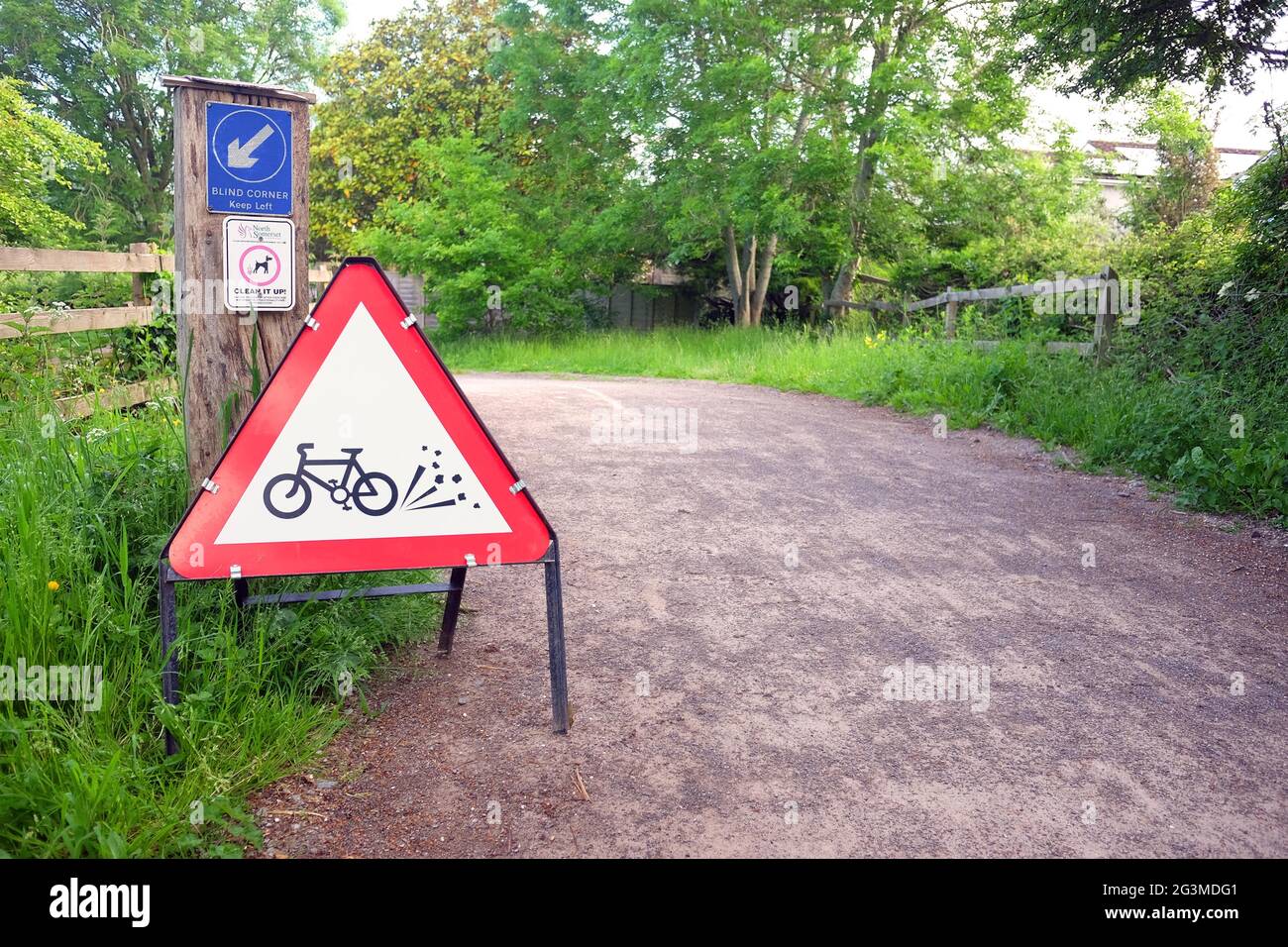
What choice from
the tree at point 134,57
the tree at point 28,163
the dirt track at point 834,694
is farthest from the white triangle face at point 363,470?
the tree at point 134,57

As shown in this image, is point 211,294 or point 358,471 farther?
point 211,294

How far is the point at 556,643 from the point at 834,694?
1.24m

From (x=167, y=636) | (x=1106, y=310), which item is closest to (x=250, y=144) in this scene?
(x=167, y=636)

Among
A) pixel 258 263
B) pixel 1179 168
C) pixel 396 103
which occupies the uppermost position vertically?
pixel 396 103

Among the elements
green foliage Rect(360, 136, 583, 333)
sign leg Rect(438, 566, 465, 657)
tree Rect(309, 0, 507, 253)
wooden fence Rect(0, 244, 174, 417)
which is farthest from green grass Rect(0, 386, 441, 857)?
tree Rect(309, 0, 507, 253)

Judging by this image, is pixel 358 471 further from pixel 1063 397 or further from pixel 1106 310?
pixel 1106 310

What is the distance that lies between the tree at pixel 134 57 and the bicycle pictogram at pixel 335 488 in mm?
35234

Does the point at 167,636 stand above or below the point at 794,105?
below

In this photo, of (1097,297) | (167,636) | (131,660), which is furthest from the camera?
(1097,297)

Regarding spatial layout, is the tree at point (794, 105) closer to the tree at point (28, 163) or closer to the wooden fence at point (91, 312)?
the tree at point (28, 163)

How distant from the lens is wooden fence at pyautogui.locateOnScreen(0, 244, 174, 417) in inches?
219

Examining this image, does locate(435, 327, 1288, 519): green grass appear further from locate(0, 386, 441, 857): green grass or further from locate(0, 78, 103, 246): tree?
locate(0, 78, 103, 246): tree

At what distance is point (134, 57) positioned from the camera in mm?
36094

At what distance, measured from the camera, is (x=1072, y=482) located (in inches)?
341
